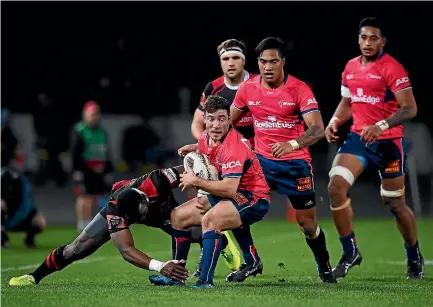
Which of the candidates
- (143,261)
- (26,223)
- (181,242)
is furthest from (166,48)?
(143,261)

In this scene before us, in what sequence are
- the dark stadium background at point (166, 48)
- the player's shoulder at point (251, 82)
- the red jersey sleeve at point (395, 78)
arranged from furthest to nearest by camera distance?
the dark stadium background at point (166, 48)
the red jersey sleeve at point (395, 78)
the player's shoulder at point (251, 82)

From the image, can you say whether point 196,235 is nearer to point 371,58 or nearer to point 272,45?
point 272,45

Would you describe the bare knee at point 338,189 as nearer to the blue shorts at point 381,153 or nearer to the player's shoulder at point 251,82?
the blue shorts at point 381,153

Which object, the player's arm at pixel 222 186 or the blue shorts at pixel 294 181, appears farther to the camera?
the blue shorts at pixel 294 181

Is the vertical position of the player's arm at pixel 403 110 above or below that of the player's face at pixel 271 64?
below

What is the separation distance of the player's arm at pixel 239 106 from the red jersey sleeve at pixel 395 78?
58.7 inches

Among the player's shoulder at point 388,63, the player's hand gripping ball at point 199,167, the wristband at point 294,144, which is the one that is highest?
the player's shoulder at point 388,63

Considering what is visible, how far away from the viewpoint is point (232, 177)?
8.89m

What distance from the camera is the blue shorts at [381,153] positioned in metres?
10.8

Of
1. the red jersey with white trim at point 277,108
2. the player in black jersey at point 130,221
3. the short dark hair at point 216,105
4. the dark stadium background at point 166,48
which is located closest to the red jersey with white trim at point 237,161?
the short dark hair at point 216,105

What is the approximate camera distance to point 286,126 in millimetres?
10133

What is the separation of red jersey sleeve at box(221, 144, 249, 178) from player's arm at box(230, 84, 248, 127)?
4.43ft

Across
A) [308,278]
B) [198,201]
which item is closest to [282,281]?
[308,278]

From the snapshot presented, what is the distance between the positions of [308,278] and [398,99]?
2.01 meters
